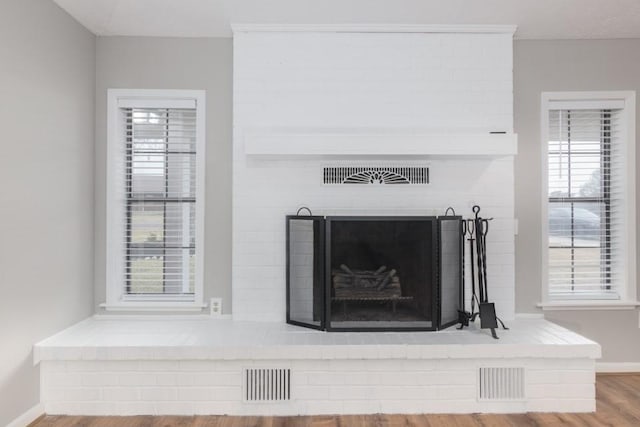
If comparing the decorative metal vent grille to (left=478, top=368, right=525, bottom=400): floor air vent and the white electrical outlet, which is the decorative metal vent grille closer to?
the white electrical outlet

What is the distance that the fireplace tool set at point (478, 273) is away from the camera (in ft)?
8.91

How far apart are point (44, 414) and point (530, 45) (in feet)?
13.4

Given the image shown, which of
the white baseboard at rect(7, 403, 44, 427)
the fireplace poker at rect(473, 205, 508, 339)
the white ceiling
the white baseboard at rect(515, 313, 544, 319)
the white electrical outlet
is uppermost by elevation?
the white ceiling

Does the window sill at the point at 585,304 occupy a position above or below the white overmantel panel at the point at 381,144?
below

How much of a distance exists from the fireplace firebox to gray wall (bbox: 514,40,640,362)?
0.64 m

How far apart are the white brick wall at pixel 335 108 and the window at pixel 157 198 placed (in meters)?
0.42

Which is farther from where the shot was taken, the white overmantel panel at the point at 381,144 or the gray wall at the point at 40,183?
the white overmantel panel at the point at 381,144

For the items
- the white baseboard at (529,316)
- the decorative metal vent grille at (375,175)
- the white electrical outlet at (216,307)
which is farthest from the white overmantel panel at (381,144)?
the white baseboard at (529,316)

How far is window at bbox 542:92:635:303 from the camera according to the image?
324cm

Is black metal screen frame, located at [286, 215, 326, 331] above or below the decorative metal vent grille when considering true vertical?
below

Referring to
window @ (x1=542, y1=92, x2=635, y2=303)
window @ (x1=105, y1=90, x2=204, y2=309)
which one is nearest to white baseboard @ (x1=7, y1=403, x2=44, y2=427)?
window @ (x1=105, y1=90, x2=204, y2=309)

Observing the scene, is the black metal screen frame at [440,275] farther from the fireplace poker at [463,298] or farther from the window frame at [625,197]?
the window frame at [625,197]

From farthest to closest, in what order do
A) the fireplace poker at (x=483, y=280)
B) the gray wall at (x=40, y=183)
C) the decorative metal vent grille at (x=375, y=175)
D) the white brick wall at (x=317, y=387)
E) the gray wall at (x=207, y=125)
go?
the gray wall at (x=207, y=125) < the decorative metal vent grille at (x=375, y=175) < the fireplace poker at (x=483, y=280) < the white brick wall at (x=317, y=387) < the gray wall at (x=40, y=183)

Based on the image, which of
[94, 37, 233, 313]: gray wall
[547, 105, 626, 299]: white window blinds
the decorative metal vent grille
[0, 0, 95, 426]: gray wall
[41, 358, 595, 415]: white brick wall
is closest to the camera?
[0, 0, 95, 426]: gray wall
